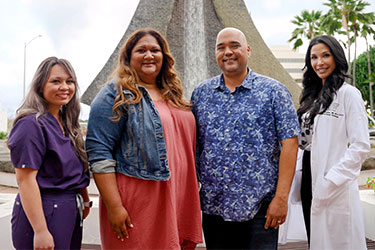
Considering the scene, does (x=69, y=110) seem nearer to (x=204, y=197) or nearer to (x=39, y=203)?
(x=39, y=203)

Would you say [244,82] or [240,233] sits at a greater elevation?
[244,82]

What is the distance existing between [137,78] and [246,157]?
0.78 m

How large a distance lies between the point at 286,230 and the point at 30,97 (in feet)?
6.80

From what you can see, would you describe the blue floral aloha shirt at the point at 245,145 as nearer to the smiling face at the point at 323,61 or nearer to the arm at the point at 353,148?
the arm at the point at 353,148

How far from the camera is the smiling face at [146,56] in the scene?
2.26 m

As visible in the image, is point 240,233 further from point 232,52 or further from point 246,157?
point 232,52

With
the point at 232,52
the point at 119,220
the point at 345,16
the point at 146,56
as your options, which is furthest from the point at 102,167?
the point at 345,16

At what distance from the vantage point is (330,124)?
256 centimetres

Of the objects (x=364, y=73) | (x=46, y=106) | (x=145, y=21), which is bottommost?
(x=46, y=106)

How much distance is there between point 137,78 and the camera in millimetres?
2260

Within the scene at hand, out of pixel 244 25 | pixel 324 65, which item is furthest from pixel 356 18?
pixel 324 65

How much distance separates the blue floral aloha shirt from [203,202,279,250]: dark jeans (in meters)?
0.06

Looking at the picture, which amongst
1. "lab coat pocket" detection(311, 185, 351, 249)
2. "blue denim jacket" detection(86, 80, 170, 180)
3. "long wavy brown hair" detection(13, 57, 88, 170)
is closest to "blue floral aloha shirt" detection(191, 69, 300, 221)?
"blue denim jacket" detection(86, 80, 170, 180)

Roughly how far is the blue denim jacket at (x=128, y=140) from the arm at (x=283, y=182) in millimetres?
651
